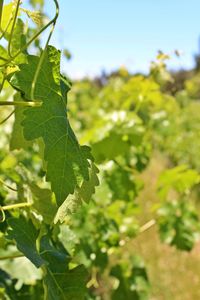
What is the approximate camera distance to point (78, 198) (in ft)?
3.64

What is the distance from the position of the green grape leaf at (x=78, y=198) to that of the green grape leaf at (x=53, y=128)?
4 centimetres

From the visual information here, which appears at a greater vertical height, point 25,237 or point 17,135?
point 17,135

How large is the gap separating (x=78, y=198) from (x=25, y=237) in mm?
177

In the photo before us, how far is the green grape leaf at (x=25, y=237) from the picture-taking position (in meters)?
1.12

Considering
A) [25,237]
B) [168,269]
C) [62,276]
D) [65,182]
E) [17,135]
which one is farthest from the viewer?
[168,269]

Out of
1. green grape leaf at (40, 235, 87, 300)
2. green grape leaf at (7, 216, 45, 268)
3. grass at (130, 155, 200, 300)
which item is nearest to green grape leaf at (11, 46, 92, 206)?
green grape leaf at (7, 216, 45, 268)

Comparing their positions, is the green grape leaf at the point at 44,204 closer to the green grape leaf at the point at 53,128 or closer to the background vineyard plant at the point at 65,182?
Answer: the background vineyard plant at the point at 65,182

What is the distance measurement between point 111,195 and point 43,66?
176 cm

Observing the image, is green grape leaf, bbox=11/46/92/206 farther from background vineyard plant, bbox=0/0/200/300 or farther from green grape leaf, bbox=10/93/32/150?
green grape leaf, bbox=10/93/32/150

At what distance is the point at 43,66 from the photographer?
1.10m

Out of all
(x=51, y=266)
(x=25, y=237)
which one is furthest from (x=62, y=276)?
(x=25, y=237)

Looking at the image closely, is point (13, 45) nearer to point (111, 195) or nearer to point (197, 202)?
point (111, 195)

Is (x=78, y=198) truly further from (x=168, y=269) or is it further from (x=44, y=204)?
(x=168, y=269)

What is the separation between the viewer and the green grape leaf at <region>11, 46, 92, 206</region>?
1037 mm
